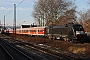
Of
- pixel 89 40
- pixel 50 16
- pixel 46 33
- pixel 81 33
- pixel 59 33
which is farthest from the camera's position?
pixel 50 16

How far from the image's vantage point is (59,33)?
4012 cm

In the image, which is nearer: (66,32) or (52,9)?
(66,32)

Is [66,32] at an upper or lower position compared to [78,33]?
upper

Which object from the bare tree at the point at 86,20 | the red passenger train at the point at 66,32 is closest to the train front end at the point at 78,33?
the red passenger train at the point at 66,32

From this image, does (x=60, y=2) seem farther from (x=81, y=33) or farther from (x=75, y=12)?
(x=81, y=33)

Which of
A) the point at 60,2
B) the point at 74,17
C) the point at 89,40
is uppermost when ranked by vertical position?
the point at 60,2

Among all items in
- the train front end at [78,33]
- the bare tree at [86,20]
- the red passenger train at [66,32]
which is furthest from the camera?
the bare tree at [86,20]

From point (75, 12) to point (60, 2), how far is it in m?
6.16

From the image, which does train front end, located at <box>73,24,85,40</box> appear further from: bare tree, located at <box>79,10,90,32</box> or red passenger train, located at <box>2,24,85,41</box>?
bare tree, located at <box>79,10,90,32</box>

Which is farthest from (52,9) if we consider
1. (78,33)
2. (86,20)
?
(78,33)

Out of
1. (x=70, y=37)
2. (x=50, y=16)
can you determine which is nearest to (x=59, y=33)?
(x=70, y=37)

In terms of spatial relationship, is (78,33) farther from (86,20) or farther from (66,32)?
(86,20)

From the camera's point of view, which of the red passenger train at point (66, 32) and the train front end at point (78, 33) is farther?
the red passenger train at point (66, 32)

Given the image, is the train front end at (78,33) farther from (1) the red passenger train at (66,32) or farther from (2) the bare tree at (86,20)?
(2) the bare tree at (86,20)
